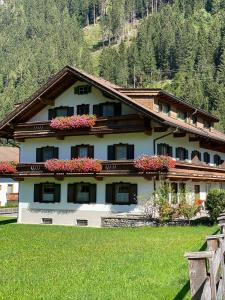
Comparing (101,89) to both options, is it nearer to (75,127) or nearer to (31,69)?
(75,127)

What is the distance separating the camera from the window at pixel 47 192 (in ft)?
106

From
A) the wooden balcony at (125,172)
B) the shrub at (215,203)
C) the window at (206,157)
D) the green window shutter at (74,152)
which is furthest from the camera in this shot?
the window at (206,157)

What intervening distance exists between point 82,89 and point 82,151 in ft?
13.5

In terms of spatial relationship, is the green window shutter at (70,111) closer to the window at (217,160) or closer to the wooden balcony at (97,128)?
the wooden balcony at (97,128)

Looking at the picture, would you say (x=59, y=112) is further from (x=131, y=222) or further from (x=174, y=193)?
(x=131, y=222)

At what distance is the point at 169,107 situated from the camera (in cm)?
3441

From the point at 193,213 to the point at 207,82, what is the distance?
10973 centimetres

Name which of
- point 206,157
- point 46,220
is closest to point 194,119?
point 206,157

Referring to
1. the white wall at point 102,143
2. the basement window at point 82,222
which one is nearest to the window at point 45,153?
A: the white wall at point 102,143

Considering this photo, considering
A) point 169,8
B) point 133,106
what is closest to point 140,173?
point 133,106

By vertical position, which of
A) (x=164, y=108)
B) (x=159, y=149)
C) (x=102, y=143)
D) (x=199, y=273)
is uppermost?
(x=164, y=108)

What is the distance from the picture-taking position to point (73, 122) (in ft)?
101

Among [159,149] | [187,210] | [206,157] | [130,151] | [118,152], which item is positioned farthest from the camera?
[206,157]

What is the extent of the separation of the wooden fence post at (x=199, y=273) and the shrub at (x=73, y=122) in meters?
25.5
